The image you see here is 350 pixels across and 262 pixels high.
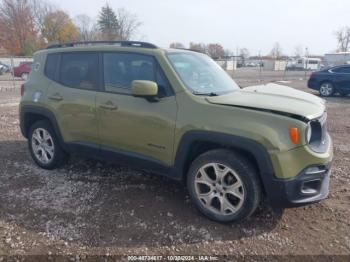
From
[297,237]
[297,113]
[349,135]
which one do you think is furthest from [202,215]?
[349,135]

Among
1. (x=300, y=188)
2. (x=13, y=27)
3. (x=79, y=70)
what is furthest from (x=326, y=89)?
(x=13, y=27)

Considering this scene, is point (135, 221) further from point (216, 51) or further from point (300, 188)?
point (216, 51)

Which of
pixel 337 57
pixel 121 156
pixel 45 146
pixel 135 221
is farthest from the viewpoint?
pixel 337 57

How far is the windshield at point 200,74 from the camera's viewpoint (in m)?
3.53

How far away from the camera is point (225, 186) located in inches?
125

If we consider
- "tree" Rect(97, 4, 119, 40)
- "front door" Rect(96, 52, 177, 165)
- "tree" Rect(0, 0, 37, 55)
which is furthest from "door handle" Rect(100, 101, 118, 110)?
"tree" Rect(97, 4, 119, 40)

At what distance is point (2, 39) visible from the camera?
55.3 m

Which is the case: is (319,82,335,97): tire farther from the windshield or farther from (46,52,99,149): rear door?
(46,52,99,149): rear door

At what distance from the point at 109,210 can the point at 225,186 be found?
137 centimetres

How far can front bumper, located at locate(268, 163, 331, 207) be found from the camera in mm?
2838

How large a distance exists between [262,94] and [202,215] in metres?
1.56

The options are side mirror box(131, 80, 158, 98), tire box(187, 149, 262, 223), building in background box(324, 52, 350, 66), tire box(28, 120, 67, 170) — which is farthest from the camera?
building in background box(324, 52, 350, 66)

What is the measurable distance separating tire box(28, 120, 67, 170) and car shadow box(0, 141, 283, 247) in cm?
14

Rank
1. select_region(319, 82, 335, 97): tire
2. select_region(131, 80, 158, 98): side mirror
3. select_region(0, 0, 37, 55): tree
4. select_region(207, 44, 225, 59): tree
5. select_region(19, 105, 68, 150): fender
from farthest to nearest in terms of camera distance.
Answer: select_region(207, 44, 225, 59): tree
select_region(0, 0, 37, 55): tree
select_region(319, 82, 335, 97): tire
select_region(19, 105, 68, 150): fender
select_region(131, 80, 158, 98): side mirror
